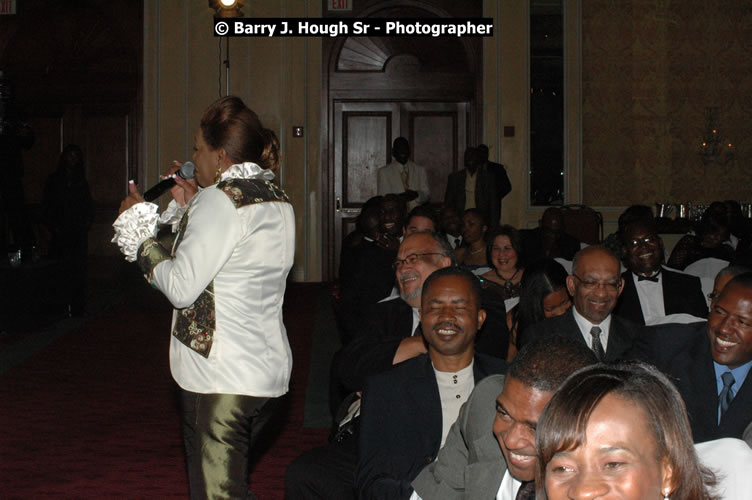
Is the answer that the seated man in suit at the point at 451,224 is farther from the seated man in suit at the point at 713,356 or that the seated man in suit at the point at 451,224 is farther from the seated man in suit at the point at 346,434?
the seated man in suit at the point at 713,356

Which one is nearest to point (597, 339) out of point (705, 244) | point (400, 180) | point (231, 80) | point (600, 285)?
point (600, 285)

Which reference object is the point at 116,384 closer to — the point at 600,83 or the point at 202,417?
the point at 202,417

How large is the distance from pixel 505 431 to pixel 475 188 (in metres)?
9.03

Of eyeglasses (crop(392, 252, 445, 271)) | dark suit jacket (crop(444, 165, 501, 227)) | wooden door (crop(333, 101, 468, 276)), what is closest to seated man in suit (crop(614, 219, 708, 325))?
eyeglasses (crop(392, 252, 445, 271))

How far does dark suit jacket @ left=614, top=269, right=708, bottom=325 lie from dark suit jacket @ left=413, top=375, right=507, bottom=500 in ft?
9.23

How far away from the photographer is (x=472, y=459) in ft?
7.49

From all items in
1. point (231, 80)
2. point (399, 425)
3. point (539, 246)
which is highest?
point (231, 80)

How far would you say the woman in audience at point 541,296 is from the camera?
4598 millimetres

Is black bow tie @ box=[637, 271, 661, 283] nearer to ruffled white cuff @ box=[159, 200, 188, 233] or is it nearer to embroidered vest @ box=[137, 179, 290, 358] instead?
ruffled white cuff @ box=[159, 200, 188, 233]

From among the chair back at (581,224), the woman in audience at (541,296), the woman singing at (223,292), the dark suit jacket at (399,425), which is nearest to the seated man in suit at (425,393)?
the dark suit jacket at (399,425)

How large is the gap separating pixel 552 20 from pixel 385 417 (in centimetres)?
1043

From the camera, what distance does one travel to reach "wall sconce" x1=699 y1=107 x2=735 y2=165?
12.5 m

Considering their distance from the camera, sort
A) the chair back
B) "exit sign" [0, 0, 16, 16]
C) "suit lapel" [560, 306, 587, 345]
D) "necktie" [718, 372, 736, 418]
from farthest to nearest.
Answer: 1. "exit sign" [0, 0, 16, 16]
2. the chair back
3. "suit lapel" [560, 306, 587, 345]
4. "necktie" [718, 372, 736, 418]

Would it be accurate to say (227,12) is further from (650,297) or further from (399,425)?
(399,425)
